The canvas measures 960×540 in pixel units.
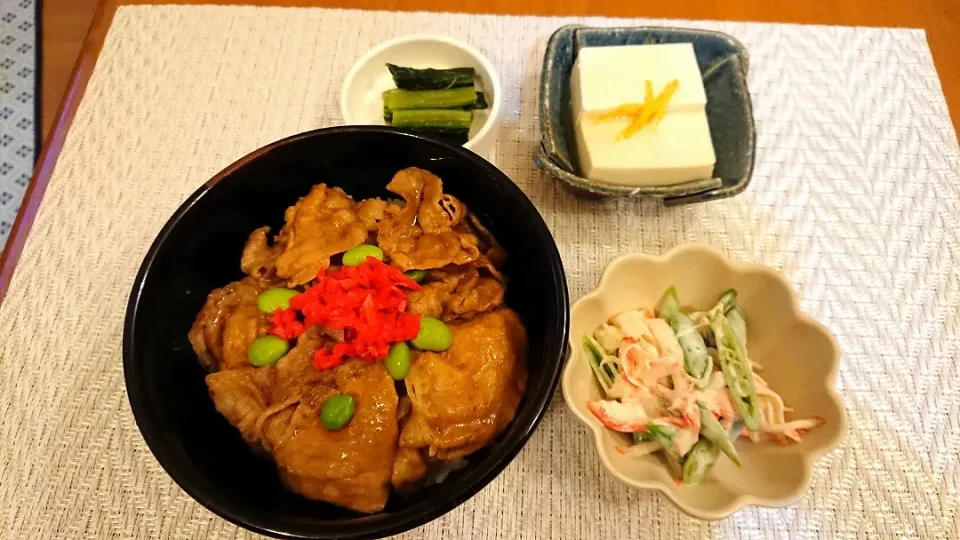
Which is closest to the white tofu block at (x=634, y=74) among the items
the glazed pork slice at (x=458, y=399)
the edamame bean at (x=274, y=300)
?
the glazed pork slice at (x=458, y=399)

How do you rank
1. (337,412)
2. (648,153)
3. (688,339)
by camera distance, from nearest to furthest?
(337,412), (688,339), (648,153)

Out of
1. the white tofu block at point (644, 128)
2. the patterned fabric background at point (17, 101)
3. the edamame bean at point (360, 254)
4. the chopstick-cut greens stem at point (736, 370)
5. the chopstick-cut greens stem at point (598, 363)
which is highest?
the white tofu block at point (644, 128)

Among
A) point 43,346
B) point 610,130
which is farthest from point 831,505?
point 43,346

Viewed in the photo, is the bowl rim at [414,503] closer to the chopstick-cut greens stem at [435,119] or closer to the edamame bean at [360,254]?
the edamame bean at [360,254]

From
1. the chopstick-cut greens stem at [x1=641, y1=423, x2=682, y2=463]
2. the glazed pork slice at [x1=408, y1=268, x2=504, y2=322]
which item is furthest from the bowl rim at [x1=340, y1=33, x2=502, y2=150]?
the chopstick-cut greens stem at [x1=641, y1=423, x2=682, y2=463]

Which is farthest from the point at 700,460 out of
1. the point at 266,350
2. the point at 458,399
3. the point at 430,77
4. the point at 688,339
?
the point at 430,77

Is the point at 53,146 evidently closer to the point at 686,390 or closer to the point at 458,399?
the point at 458,399
